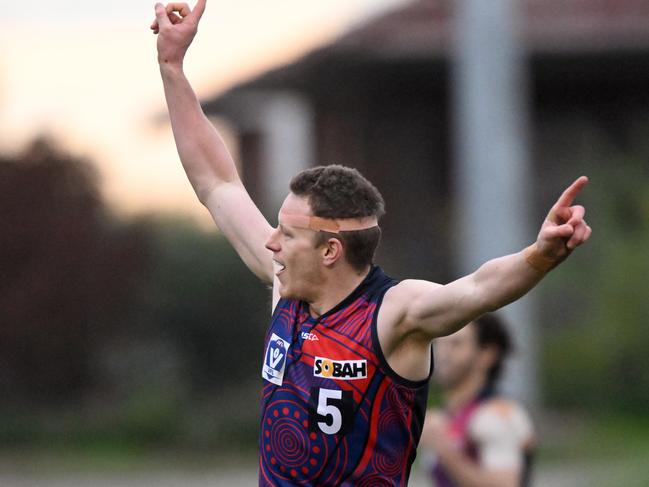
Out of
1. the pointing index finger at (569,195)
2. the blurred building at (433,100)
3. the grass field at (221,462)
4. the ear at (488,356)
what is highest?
the blurred building at (433,100)

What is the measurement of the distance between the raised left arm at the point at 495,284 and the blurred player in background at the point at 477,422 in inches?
75.1

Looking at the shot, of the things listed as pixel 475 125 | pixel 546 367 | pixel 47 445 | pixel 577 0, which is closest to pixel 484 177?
pixel 475 125

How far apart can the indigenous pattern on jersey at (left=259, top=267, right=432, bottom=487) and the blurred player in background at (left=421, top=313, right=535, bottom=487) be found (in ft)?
5.12

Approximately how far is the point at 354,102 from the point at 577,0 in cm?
397

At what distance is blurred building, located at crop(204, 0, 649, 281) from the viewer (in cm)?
2042

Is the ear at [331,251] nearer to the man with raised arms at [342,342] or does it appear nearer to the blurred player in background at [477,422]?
the man with raised arms at [342,342]

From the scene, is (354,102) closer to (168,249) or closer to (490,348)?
(168,249)

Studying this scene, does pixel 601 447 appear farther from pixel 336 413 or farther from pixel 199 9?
pixel 336 413

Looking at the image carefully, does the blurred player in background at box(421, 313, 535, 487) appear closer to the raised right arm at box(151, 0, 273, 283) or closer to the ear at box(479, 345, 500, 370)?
the ear at box(479, 345, 500, 370)

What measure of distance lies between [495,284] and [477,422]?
7.86ft

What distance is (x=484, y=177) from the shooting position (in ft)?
45.6

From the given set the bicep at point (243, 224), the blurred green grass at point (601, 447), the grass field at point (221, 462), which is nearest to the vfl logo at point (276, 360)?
the bicep at point (243, 224)

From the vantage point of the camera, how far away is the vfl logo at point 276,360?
526 cm

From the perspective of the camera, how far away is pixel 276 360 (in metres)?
5.29
